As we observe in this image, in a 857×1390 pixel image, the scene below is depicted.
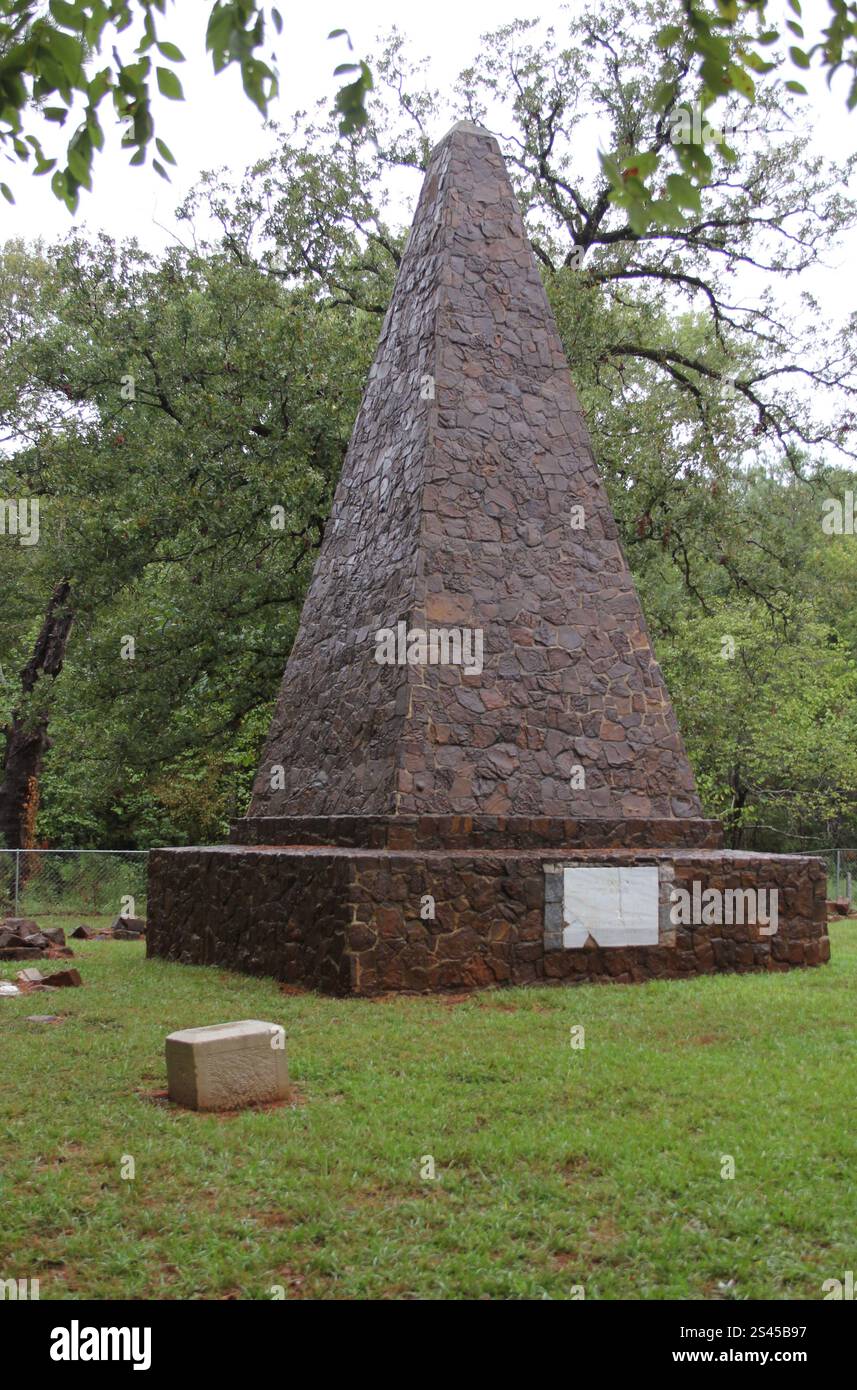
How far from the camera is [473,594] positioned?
A: 32.4 ft

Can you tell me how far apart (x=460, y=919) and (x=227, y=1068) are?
3264 mm

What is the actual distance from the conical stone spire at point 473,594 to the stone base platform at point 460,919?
0.70 meters

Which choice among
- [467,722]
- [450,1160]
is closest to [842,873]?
[467,722]

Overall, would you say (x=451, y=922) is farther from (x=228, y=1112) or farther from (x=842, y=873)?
(x=842, y=873)

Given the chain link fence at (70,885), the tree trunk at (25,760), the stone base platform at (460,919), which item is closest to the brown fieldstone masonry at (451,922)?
the stone base platform at (460,919)

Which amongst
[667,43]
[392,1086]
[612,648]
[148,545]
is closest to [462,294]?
[612,648]

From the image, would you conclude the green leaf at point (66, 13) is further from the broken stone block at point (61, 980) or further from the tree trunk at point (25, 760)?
the tree trunk at point (25, 760)

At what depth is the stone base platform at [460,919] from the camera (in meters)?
8.21

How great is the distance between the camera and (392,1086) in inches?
223

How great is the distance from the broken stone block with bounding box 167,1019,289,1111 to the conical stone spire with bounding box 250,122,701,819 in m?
3.58

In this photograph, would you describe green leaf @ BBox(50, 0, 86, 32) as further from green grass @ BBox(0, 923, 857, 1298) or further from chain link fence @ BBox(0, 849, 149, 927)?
chain link fence @ BBox(0, 849, 149, 927)

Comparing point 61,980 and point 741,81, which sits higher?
point 741,81

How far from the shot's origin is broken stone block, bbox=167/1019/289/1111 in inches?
210

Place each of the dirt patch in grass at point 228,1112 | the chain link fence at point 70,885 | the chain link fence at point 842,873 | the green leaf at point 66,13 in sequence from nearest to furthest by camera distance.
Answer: the green leaf at point 66,13
the dirt patch in grass at point 228,1112
the chain link fence at point 70,885
the chain link fence at point 842,873
